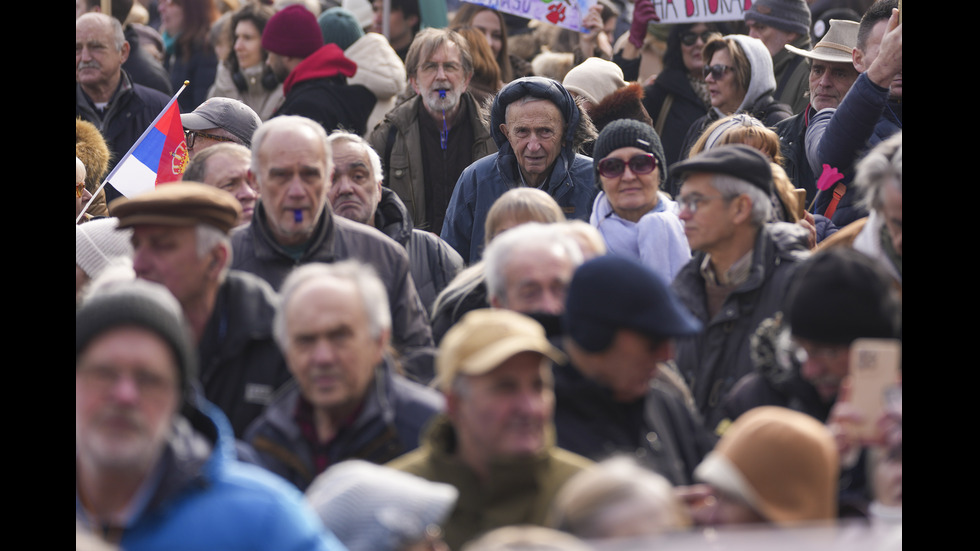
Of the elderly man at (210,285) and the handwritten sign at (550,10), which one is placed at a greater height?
the handwritten sign at (550,10)

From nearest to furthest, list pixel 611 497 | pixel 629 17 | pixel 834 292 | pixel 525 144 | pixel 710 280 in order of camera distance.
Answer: pixel 611 497 → pixel 834 292 → pixel 710 280 → pixel 525 144 → pixel 629 17

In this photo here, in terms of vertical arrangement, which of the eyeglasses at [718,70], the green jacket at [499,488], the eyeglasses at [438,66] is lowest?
the green jacket at [499,488]

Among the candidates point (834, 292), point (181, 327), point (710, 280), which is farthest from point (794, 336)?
point (181, 327)

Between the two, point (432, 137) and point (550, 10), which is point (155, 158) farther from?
point (550, 10)

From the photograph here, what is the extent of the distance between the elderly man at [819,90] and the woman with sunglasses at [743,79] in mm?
230

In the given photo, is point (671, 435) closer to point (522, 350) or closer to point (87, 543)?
point (522, 350)

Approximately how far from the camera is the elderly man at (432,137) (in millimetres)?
8203

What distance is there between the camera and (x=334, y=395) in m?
3.96

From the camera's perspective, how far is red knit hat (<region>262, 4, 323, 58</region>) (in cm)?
895

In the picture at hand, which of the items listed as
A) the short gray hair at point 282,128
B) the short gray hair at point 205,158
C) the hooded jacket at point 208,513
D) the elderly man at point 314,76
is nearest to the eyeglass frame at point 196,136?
the short gray hair at point 205,158

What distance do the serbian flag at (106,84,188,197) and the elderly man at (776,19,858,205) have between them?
3289 mm

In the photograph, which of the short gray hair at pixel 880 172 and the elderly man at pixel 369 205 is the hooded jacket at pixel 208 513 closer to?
the short gray hair at pixel 880 172

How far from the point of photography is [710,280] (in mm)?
5391

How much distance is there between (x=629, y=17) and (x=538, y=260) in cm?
789
